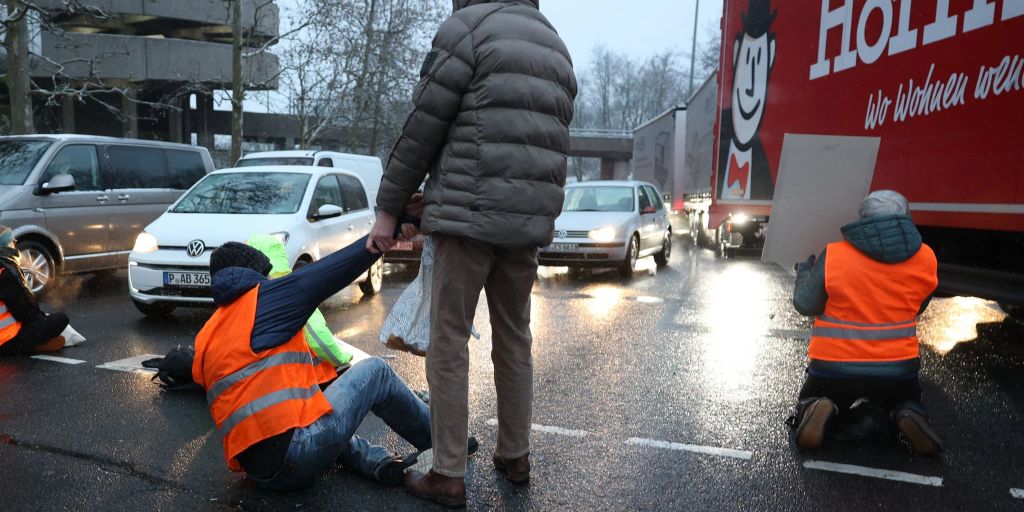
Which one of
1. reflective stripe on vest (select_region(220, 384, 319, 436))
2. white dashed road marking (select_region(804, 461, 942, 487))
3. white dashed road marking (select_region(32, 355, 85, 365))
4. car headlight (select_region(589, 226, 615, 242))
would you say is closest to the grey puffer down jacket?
reflective stripe on vest (select_region(220, 384, 319, 436))

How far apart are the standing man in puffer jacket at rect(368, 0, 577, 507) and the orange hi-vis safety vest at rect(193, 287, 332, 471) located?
1.79 feet

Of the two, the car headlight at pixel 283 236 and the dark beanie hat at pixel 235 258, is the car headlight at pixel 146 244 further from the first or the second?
the dark beanie hat at pixel 235 258

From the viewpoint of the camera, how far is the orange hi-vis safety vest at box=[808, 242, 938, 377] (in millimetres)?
3588

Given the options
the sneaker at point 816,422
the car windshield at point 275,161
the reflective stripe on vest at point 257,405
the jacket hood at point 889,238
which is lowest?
the sneaker at point 816,422

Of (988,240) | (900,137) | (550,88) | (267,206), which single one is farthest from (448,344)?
(267,206)

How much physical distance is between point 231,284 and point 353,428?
0.77 m

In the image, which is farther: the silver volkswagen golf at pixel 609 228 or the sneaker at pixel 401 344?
the silver volkswagen golf at pixel 609 228

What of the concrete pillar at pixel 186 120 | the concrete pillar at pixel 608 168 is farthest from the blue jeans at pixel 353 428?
the concrete pillar at pixel 608 168

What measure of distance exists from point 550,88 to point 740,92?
5.39 m

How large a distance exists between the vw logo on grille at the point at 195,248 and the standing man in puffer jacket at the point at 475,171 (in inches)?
187

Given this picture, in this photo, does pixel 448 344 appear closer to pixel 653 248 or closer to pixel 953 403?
pixel 953 403

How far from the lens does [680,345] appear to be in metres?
6.32

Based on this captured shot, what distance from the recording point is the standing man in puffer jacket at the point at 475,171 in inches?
107

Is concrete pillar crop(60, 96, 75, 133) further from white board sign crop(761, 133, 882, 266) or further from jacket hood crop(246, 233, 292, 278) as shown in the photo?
white board sign crop(761, 133, 882, 266)
